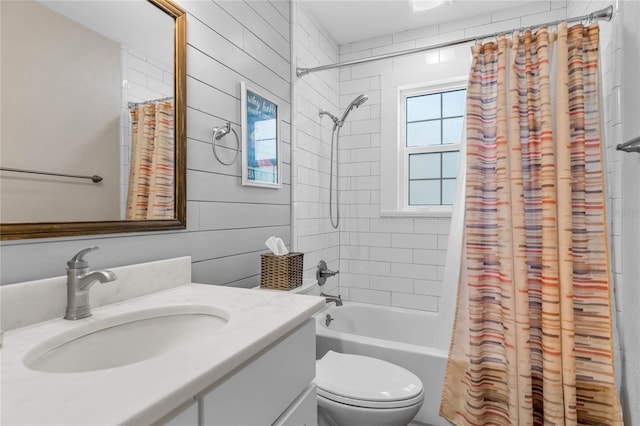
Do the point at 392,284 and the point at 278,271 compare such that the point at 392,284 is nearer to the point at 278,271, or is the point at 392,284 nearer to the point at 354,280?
the point at 354,280

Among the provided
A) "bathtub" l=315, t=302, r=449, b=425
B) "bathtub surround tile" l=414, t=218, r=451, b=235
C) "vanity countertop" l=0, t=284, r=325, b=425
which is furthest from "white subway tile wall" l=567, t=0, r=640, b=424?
"vanity countertop" l=0, t=284, r=325, b=425

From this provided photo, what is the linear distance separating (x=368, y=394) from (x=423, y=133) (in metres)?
2.03

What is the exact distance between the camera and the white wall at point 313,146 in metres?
2.25

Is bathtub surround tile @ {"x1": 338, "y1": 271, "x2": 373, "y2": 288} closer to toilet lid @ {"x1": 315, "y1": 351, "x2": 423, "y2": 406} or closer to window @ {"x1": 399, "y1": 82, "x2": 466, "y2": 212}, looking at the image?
window @ {"x1": 399, "y1": 82, "x2": 466, "y2": 212}

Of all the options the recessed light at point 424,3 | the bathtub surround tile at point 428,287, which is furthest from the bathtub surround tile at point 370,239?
the recessed light at point 424,3

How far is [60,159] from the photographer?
2.95 ft

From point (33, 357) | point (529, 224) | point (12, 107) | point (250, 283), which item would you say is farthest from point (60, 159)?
point (529, 224)

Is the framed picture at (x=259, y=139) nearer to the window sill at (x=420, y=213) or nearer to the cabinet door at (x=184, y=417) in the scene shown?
the window sill at (x=420, y=213)

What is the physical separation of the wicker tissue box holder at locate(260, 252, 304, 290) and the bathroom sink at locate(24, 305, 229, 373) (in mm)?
682

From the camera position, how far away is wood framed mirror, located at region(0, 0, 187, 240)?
2.69 ft

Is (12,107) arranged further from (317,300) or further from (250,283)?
(250,283)

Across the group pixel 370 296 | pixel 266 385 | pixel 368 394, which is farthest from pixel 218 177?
pixel 370 296

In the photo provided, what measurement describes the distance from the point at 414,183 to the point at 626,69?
149 cm

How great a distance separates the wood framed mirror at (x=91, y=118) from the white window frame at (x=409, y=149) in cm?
183
